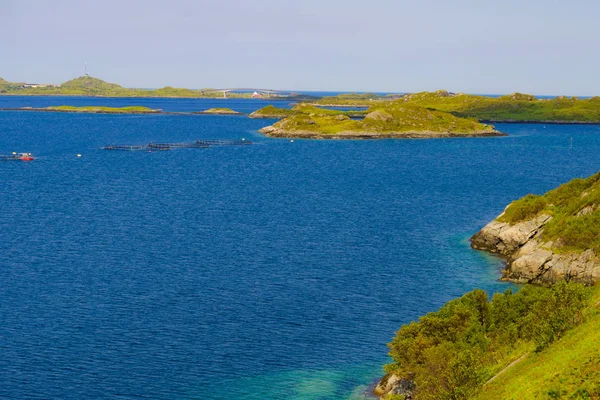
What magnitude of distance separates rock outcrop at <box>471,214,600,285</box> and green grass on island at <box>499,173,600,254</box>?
965 millimetres

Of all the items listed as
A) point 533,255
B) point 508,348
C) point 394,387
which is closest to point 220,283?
point 394,387

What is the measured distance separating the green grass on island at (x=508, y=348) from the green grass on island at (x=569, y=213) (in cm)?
2309

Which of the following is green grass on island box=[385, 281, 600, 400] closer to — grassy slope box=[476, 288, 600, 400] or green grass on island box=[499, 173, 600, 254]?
grassy slope box=[476, 288, 600, 400]

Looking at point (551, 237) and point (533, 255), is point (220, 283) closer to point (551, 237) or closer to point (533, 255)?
point (533, 255)

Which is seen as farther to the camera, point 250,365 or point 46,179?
point 46,179

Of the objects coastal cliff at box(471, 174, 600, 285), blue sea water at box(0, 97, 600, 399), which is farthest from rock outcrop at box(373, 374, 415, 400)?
coastal cliff at box(471, 174, 600, 285)

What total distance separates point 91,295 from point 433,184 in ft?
367

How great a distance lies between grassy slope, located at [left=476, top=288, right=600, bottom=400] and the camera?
35.0 meters

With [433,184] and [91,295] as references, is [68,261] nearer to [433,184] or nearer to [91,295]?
[91,295]

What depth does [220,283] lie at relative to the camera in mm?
83312

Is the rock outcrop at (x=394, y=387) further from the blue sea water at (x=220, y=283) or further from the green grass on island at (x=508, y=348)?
the blue sea water at (x=220, y=283)

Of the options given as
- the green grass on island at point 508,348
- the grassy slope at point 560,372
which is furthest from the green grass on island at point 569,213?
the grassy slope at point 560,372

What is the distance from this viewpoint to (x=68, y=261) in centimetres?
9219

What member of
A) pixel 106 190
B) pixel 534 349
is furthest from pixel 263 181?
pixel 534 349
